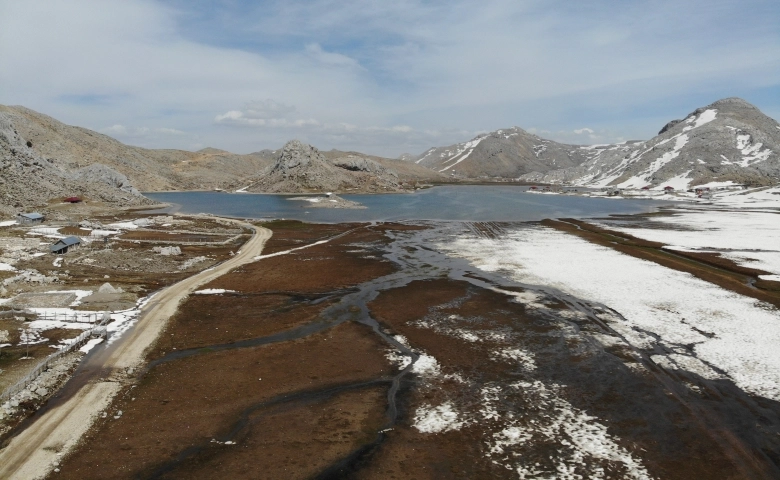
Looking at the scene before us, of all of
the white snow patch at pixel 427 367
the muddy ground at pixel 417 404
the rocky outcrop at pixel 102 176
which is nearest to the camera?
the muddy ground at pixel 417 404

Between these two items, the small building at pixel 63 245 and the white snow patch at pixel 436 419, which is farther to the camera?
the small building at pixel 63 245

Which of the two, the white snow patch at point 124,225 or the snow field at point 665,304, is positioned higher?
the white snow patch at point 124,225

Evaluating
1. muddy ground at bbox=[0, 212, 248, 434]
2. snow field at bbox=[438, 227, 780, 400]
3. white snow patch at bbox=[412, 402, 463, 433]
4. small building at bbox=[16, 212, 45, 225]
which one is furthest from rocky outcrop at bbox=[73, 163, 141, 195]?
white snow patch at bbox=[412, 402, 463, 433]

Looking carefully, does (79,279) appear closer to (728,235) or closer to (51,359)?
(51,359)

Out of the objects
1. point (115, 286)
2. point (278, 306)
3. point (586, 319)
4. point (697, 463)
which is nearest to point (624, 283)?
point (586, 319)

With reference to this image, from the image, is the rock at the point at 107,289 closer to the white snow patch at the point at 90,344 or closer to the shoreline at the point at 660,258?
the shoreline at the point at 660,258

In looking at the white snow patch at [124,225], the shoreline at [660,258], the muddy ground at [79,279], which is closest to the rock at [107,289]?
the muddy ground at [79,279]
